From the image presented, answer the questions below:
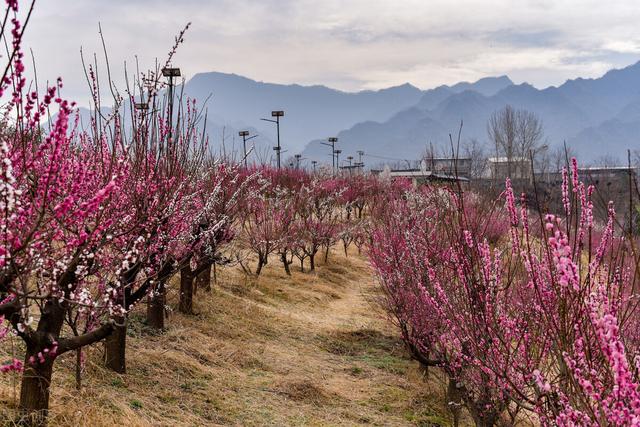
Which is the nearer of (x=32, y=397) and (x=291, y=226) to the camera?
(x=32, y=397)

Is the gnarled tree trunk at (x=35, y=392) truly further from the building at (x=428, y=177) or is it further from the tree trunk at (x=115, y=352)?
the building at (x=428, y=177)

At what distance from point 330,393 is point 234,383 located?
5.29 feet

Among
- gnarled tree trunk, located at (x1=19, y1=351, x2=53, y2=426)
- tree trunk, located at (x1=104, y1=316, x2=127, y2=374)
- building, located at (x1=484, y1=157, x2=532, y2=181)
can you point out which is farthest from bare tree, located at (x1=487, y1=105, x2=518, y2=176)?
gnarled tree trunk, located at (x1=19, y1=351, x2=53, y2=426)

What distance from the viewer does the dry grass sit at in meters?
6.64

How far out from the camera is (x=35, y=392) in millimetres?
5055

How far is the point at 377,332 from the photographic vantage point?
44.2 ft

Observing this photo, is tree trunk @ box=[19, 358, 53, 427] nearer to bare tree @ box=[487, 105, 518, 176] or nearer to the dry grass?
the dry grass

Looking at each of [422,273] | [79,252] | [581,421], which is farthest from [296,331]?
[581,421]

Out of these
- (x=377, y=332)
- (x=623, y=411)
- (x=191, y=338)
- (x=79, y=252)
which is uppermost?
(x=79, y=252)

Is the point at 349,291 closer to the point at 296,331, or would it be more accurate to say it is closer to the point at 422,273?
the point at 296,331

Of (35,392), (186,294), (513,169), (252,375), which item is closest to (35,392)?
(35,392)

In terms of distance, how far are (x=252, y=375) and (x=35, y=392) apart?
4.59 meters

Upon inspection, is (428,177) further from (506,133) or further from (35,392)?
(506,133)

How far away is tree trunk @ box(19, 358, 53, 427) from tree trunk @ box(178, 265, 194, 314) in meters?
5.76
